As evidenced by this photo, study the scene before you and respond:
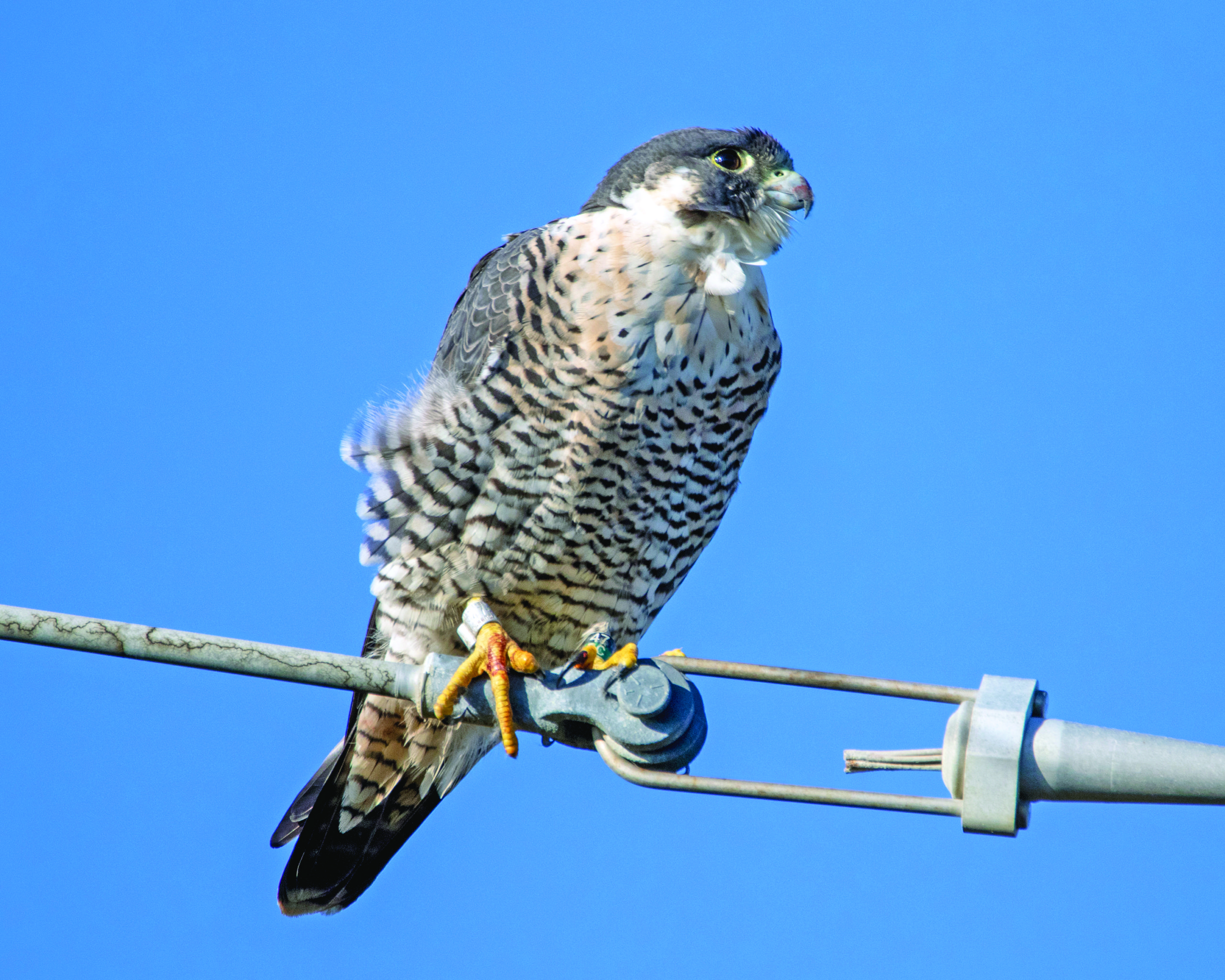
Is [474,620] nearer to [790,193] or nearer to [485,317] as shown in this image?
[485,317]

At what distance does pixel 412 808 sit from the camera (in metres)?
6.18

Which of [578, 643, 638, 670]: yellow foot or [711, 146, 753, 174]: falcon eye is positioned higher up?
[711, 146, 753, 174]: falcon eye

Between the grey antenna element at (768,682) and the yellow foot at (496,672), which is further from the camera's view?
the yellow foot at (496,672)

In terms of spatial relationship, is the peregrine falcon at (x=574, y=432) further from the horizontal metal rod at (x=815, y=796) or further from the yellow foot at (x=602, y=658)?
the horizontal metal rod at (x=815, y=796)

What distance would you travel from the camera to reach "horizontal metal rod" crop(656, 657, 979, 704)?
3.48 metres

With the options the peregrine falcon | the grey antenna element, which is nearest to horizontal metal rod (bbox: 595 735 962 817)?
the grey antenna element

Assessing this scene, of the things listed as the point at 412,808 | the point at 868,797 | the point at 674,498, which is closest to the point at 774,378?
the point at 674,498

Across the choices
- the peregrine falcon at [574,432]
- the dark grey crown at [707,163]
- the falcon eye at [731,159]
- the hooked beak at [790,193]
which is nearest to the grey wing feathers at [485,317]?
the peregrine falcon at [574,432]

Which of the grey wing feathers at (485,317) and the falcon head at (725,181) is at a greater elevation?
the falcon head at (725,181)

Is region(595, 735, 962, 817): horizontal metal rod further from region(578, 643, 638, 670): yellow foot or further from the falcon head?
A: the falcon head

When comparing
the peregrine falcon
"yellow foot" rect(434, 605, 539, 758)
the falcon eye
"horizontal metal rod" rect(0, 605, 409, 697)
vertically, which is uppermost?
the falcon eye

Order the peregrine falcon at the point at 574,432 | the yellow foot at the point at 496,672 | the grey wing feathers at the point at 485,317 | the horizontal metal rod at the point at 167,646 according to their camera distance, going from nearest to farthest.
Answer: the horizontal metal rod at the point at 167,646, the yellow foot at the point at 496,672, the peregrine falcon at the point at 574,432, the grey wing feathers at the point at 485,317

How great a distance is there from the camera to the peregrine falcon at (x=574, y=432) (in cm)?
539

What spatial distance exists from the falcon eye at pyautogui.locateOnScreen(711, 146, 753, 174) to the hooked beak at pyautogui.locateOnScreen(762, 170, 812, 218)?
0.37ft
